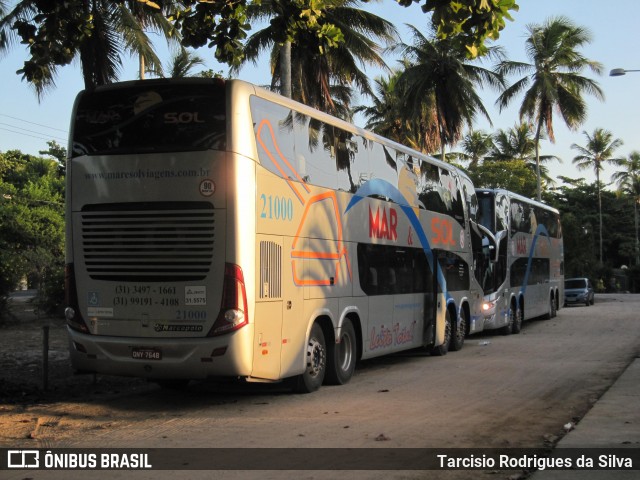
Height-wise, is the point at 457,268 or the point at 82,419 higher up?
the point at 457,268

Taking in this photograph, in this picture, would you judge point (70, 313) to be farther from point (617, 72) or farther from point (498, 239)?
point (617, 72)

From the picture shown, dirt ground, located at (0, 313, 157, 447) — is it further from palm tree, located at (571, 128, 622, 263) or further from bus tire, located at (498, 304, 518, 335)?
palm tree, located at (571, 128, 622, 263)

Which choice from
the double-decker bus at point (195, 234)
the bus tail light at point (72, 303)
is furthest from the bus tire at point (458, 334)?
the bus tail light at point (72, 303)

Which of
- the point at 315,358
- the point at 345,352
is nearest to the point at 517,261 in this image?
the point at 345,352

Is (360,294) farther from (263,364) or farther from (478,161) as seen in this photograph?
(478,161)

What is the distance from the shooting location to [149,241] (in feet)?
33.0

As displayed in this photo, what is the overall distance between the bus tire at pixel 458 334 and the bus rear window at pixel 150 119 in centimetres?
1032

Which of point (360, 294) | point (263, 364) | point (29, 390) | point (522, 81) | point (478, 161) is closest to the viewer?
point (263, 364)

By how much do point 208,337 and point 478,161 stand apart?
6411cm

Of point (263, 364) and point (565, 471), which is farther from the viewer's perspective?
point (263, 364)

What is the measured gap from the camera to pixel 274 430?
8.80 metres

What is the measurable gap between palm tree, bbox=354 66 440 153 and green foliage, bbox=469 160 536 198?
1664 cm

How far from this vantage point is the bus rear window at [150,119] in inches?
395

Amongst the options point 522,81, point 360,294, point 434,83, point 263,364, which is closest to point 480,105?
point 434,83
